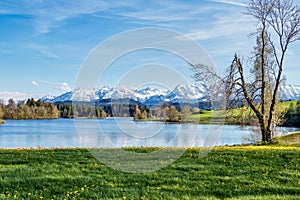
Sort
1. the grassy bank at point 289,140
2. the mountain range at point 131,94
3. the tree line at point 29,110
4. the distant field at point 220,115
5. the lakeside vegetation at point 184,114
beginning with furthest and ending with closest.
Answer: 1. the tree line at point 29,110
2. the grassy bank at point 289,140
3. the distant field at point 220,115
4. the lakeside vegetation at point 184,114
5. the mountain range at point 131,94

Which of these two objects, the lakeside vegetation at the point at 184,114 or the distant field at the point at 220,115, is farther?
the distant field at the point at 220,115

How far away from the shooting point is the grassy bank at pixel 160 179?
31.6 feet

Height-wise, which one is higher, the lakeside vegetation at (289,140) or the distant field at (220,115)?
the distant field at (220,115)

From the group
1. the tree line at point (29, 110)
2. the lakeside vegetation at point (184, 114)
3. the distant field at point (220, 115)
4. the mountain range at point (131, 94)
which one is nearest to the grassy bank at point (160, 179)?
the mountain range at point (131, 94)

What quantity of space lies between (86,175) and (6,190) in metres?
2.75

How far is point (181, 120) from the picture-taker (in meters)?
21.5

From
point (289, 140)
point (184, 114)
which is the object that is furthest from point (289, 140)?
point (184, 114)

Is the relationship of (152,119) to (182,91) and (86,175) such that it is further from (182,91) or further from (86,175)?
(86,175)

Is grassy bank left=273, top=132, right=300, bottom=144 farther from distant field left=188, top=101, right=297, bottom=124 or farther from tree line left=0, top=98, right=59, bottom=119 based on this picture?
tree line left=0, top=98, right=59, bottom=119

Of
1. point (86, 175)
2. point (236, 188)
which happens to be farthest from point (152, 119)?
point (236, 188)

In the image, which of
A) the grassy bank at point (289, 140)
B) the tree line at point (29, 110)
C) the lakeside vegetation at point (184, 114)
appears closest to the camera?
the lakeside vegetation at point (184, 114)

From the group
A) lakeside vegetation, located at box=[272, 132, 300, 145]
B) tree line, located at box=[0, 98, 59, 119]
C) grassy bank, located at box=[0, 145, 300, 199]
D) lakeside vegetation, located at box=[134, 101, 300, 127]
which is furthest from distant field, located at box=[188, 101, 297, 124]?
tree line, located at box=[0, 98, 59, 119]

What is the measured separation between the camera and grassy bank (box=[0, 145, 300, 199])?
9633 mm

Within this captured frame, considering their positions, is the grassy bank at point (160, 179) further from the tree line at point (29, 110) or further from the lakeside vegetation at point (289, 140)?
the tree line at point (29, 110)
